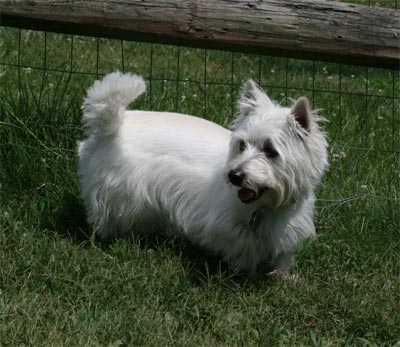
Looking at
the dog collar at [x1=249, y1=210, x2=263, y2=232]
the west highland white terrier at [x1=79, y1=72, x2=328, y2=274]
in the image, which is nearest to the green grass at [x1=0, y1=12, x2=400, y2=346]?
the west highland white terrier at [x1=79, y1=72, x2=328, y2=274]

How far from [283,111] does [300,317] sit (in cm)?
102

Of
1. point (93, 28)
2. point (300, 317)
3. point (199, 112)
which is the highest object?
point (93, 28)

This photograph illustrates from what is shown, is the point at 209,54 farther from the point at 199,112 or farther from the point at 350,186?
the point at 350,186

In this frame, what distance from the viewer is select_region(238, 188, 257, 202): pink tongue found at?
4348 millimetres

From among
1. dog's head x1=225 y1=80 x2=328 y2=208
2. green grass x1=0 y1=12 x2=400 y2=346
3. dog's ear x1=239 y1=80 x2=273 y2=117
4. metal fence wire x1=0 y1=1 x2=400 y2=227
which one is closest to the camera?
green grass x1=0 y1=12 x2=400 y2=346

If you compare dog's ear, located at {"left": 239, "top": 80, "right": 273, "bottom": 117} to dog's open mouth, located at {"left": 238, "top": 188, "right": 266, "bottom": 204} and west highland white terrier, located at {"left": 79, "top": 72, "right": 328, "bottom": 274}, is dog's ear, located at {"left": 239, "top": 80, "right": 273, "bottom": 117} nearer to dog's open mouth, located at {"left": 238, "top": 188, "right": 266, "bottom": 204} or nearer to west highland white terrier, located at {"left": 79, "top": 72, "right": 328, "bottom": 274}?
west highland white terrier, located at {"left": 79, "top": 72, "right": 328, "bottom": 274}

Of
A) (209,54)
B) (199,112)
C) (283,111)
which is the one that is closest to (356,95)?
(199,112)

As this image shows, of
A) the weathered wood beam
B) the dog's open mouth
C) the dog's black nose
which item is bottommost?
the dog's open mouth

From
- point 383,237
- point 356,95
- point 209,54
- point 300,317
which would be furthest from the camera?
point 209,54

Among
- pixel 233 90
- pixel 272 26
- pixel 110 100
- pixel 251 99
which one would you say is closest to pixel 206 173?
pixel 251 99

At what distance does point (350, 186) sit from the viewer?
5.56m

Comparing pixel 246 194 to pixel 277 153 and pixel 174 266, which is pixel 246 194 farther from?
pixel 174 266

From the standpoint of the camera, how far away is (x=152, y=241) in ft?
16.4

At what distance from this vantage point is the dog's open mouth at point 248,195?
14.3ft
